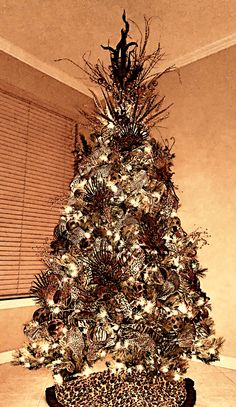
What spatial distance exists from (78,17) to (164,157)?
5.33 ft

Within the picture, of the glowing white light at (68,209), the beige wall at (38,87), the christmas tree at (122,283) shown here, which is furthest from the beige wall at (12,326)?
the beige wall at (38,87)

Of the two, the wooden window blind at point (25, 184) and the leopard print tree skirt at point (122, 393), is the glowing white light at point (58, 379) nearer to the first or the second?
the leopard print tree skirt at point (122, 393)

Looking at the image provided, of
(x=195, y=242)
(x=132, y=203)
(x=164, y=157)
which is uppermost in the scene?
(x=164, y=157)

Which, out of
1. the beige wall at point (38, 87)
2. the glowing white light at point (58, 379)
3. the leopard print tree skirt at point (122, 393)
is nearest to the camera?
the glowing white light at point (58, 379)

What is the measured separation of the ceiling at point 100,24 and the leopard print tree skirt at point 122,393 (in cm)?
269

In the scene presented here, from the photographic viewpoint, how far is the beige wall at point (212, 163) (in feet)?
9.26

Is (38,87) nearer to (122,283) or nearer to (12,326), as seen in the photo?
(12,326)

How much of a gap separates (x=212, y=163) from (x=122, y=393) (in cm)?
204

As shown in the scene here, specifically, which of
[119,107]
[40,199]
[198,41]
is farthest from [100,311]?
[198,41]

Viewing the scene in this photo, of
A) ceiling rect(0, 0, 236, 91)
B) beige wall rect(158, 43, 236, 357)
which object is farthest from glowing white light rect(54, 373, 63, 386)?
ceiling rect(0, 0, 236, 91)

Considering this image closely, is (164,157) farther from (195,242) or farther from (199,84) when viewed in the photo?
(199,84)

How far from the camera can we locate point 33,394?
6.77ft

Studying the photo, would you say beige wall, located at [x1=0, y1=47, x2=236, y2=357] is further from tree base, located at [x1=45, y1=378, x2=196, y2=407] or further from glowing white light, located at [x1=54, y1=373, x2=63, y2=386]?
glowing white light, located at [x1=54, y1=373, x2=63, y2=386]

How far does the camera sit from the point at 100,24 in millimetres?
2883
